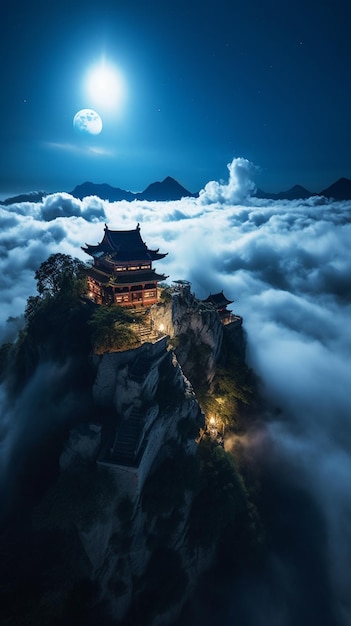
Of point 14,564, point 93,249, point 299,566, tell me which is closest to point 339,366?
point 299,566

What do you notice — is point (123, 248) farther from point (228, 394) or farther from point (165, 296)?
point (228, 394)

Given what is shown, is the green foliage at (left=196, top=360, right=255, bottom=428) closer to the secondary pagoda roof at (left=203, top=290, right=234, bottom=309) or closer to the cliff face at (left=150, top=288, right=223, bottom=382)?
the cliff face at (left=150, top=288, right=223, bottom=382)

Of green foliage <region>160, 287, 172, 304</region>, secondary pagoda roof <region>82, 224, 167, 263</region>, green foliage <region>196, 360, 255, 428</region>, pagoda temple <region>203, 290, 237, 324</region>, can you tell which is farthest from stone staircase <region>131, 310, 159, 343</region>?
pagoda temple <region>203, 290, 237, 324</region>

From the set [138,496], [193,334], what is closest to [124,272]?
[193,334]

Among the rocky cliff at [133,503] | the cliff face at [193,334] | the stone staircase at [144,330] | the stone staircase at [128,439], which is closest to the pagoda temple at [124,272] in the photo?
the rocky cliff at [133,503]

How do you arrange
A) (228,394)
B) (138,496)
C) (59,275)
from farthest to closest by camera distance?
(228,394)
(59,275)
(138,496)
